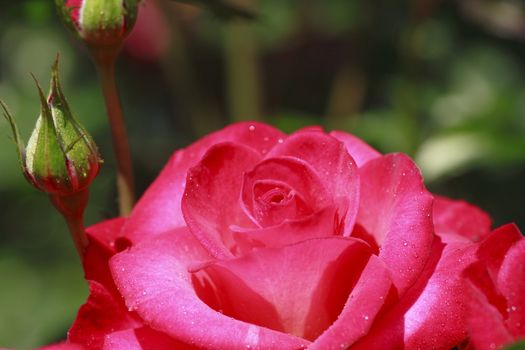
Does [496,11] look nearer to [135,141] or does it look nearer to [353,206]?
[135,141]

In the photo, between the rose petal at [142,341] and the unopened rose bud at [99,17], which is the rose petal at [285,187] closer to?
the rose petal at [142,341]

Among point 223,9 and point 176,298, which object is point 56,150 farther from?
point 223,9

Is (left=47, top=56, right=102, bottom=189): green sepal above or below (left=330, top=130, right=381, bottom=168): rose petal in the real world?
above

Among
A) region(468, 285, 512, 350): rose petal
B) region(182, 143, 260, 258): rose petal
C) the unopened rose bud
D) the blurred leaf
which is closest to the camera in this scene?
region(468, 285, 512, 350): rose petal

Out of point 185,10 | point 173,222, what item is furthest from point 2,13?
point 185,10

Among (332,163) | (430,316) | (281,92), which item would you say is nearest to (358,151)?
(332,163)

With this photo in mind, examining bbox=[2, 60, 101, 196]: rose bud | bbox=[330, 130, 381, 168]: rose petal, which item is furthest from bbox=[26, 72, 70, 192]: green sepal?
bbox=[330, 130, 381, 168]: rose petal

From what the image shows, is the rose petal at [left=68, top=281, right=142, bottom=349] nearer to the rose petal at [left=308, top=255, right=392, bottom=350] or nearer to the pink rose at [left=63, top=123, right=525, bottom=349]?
the pink rose at [left=63, top=123, right=525, bottom=349]
